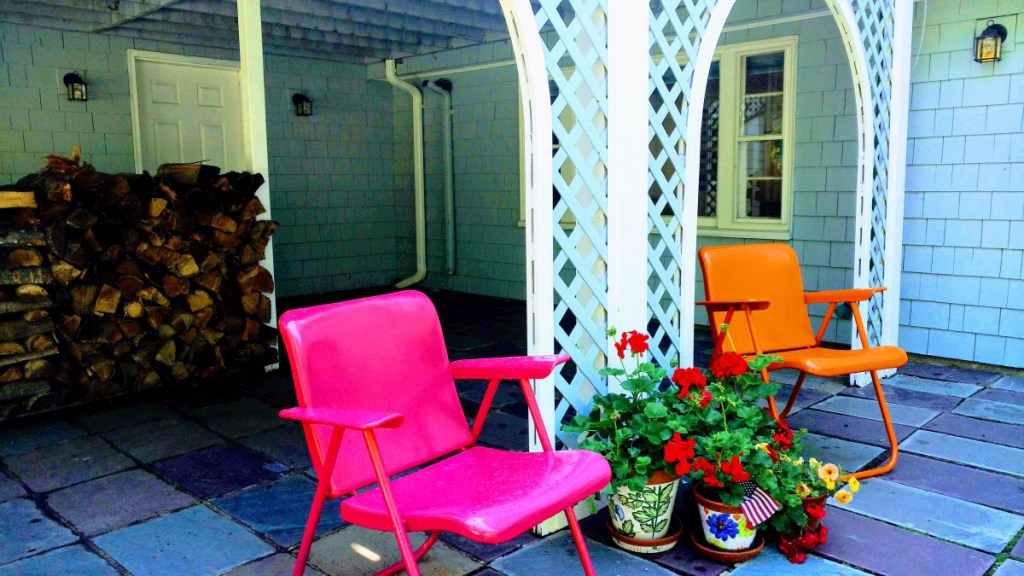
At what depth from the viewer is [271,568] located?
92.7 inches

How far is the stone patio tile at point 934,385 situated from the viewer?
4160 millimetres

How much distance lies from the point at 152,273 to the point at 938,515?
150 inches

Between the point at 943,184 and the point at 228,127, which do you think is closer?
the point at 943,184

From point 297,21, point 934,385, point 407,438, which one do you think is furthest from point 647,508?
point 297,21

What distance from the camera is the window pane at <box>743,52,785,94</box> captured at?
5.35 meters

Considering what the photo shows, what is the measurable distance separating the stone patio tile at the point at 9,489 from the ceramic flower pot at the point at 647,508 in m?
2.26

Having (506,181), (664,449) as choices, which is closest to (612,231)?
(664,449)

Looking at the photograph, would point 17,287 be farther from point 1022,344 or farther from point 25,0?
point 1022,344

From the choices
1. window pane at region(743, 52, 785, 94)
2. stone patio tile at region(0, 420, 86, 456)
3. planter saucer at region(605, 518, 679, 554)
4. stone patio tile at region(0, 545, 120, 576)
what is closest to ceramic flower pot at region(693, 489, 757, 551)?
planter saucer at region(605, 518, 679, 554)

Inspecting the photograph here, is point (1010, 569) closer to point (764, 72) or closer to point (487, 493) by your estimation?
point (487, 493)

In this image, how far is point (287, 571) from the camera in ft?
7.64

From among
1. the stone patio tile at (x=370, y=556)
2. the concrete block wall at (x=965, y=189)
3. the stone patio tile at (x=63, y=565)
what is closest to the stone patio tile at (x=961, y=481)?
the stone patio tile at (x=370, y=556)

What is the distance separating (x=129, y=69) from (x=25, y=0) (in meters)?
0.96

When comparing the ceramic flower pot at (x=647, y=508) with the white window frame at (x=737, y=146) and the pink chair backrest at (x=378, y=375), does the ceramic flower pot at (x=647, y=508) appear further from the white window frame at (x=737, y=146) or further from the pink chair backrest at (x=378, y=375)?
the white window frame at (x=737, y=146)
